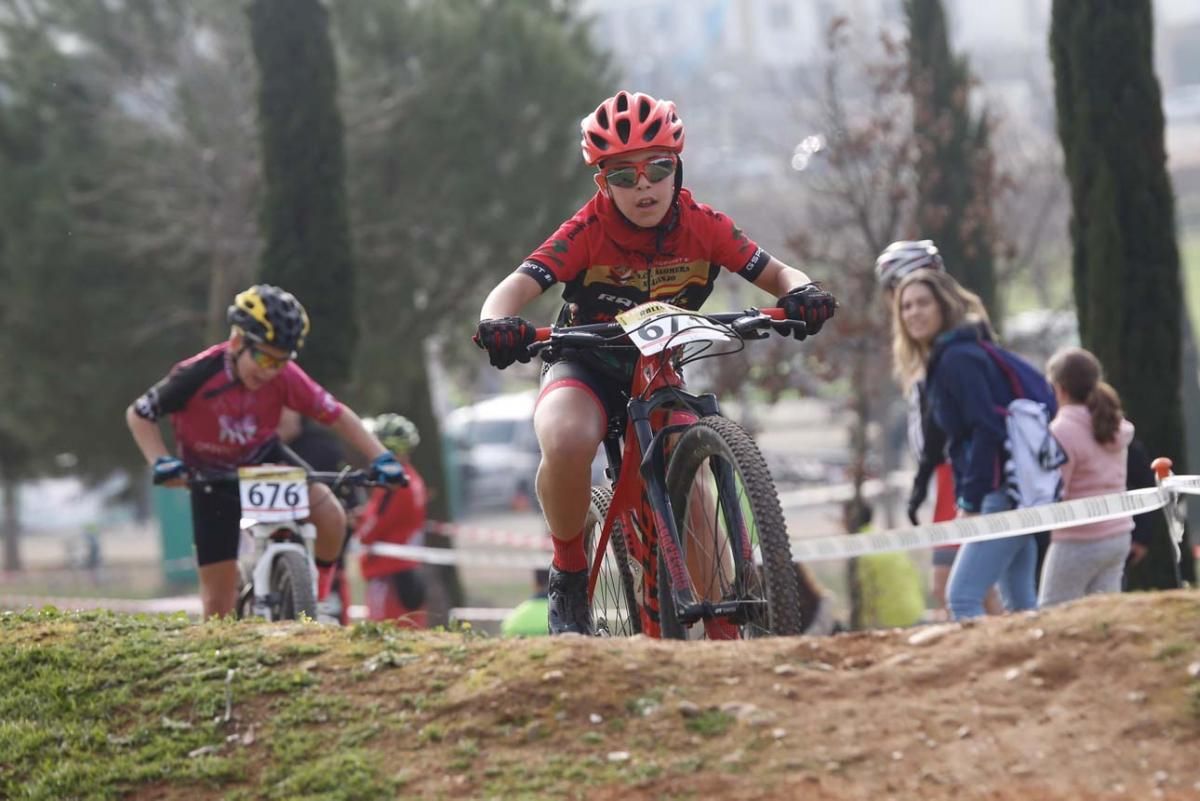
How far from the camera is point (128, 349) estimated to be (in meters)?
24.6

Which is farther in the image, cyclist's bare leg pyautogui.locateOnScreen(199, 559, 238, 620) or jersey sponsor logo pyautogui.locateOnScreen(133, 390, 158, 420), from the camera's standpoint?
cyclist's bare leg pyautogui.locateOnScreen(199, 559, 238, 620)

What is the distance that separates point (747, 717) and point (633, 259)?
2.21 metres

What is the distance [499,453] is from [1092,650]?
1346 inches

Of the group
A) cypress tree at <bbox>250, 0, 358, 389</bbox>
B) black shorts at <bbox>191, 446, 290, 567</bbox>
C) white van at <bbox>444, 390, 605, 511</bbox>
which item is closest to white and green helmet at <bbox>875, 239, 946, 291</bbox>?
black shorts at <bbox>191, 446, 290, 567</bbox>

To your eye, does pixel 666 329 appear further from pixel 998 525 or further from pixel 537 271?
pixel 998 525

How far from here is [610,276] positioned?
6.47 metres

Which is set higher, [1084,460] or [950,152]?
[950,152]

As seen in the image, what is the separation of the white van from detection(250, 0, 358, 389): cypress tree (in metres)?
17.9

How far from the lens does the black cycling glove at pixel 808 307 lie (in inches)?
240

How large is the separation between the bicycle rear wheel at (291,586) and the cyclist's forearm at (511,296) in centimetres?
272

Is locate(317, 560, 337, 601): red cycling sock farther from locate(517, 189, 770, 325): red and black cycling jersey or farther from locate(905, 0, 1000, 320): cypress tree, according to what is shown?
locate(905, 0, 1000, 320): cypress tree

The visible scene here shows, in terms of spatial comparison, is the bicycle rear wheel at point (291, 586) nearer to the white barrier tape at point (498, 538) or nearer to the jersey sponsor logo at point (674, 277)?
the jersey sponsor logo at point (674, 277)

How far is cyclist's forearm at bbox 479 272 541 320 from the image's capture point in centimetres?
616

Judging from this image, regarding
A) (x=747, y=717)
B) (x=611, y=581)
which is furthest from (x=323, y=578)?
(x=747, y=717)
